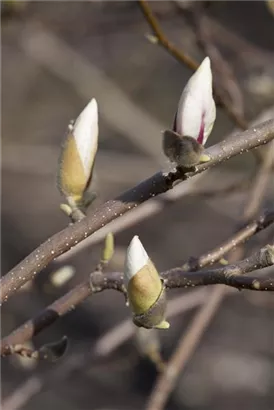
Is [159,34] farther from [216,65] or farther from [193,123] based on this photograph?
[193,123]

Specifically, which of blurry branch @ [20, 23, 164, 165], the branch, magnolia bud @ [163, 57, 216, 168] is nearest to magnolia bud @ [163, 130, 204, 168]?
magnolia bud @ [163, 57, 216, 168]

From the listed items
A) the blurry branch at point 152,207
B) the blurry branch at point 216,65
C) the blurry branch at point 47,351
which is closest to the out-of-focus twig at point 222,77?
the blurry branch at point 216,65

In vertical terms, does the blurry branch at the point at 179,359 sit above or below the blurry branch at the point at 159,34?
below

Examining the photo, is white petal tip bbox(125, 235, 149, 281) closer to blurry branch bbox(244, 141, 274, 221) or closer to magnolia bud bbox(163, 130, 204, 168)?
magnolia bud bbox(163, 130, 204, 168)

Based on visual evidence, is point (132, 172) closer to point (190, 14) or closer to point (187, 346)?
point (190, 14)

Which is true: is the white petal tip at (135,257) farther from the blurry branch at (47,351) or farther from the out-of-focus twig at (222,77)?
the out-of-focus twig at (222,77)

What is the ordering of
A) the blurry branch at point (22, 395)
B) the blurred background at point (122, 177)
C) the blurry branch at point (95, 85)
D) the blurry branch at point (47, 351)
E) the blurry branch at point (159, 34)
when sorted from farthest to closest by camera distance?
the blurry branch at point (95, 85) < the blurred background at point (122, 177) < the blurry branch at point (22, 395) < the blurry branch at point (159, 34) < the blurry branch at point (47, 351)

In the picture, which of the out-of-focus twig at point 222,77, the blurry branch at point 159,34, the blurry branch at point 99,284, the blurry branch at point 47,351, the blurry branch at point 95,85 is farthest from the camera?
the blurry branch at point 95,85
